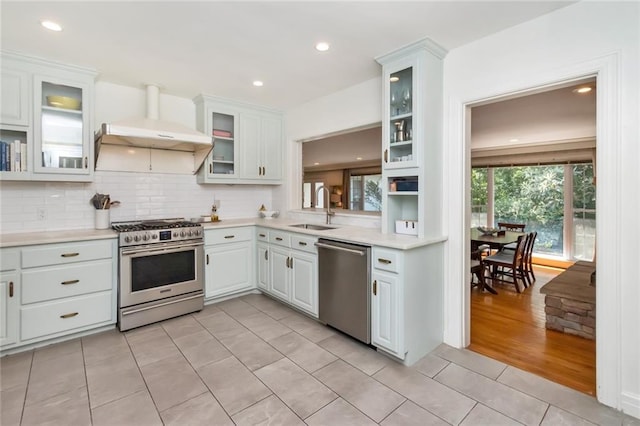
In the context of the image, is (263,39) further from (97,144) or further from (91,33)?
(97,144)

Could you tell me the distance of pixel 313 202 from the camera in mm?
7438

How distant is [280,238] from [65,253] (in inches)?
77.3

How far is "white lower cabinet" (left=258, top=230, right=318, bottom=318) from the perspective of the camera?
10.2 ft

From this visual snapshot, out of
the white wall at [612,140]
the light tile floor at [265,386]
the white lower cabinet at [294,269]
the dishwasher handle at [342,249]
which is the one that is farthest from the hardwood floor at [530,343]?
the white lower cabinet at [294,269]

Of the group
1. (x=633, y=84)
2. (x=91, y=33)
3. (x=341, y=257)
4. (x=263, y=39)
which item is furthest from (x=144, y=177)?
(x=633, y=84)

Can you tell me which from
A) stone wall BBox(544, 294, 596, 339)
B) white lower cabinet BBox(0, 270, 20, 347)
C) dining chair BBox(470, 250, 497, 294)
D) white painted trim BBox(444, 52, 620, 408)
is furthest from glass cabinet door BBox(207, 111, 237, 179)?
stone wall BBox(544, 294, 596, 339)

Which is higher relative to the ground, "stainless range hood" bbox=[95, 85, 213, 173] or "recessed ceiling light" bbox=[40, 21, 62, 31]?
Answer: "recessed ceiling light" bbox=[40, 21, 62, 31]

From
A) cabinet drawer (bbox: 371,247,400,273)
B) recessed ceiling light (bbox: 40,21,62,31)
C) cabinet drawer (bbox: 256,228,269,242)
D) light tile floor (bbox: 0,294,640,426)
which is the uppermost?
recessed ceiling light (bbox: 40,21,62,31)

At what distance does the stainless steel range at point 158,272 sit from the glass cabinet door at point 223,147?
0.91m

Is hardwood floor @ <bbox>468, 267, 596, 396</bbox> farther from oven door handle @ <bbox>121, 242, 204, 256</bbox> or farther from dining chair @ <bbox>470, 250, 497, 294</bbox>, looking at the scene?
oven door handle @ <bbox>121, 242, 204, 256</bbox>

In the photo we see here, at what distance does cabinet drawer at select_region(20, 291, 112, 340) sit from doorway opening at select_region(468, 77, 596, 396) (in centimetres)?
340

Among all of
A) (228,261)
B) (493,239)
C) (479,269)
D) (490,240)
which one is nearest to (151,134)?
(228,261)

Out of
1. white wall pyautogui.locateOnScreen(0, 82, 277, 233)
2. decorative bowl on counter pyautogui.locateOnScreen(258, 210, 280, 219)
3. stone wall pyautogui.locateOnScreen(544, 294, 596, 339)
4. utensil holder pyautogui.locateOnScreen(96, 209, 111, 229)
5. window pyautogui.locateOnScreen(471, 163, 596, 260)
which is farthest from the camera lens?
window pyautogui.locateOnScreen(471, 163, 596, 260)

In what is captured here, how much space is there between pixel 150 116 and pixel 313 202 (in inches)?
175
